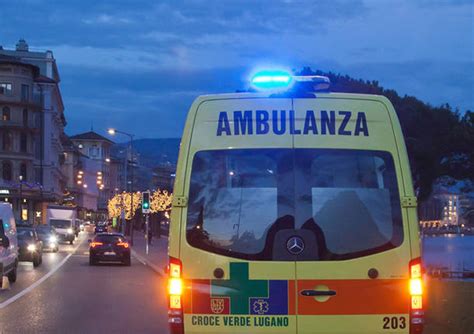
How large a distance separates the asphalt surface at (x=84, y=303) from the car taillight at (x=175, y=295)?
6883mm

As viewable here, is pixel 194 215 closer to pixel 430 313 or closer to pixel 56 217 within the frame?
pixel 430 313

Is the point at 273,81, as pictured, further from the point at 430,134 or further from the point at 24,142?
the point at 24,142

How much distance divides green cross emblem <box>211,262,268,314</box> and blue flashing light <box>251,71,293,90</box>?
4.82ft

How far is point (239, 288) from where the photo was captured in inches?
213

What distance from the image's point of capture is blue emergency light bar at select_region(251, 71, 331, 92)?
5.94 meters

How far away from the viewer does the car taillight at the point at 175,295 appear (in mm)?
5457

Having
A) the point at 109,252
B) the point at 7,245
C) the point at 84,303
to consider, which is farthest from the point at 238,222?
the point at 109,252

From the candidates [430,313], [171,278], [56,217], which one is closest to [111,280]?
[430,313]

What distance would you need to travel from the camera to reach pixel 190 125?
5.73 meters

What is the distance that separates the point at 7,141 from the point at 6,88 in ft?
20.6

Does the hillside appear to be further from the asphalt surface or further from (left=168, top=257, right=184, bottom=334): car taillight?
(left=168, top=257, right=184, bottom=334): car taillight

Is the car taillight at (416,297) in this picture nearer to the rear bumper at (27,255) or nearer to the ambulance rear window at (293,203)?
the ambulance rear window at (293,203)

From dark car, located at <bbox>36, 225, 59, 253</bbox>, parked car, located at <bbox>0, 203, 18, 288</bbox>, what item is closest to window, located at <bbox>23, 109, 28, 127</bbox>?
dark car, located at <bbox>36, 225, 59, 253</bbox>

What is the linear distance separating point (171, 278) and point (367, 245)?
1.46 metres
